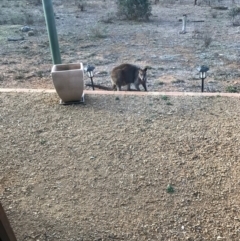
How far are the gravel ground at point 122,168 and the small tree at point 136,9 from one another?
284 inches

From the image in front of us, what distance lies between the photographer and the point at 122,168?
119 inches

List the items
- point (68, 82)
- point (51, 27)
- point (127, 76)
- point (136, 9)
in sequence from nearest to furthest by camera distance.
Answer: point (68, 82) < point (51, 27) < point (127, 76) < point (136, 9)

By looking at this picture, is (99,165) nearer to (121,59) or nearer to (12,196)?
(12,196)

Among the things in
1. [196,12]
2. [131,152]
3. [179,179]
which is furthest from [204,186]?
[196,12]

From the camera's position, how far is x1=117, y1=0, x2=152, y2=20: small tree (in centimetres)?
1084

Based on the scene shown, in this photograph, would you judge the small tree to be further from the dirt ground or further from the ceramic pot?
the ceramic pot

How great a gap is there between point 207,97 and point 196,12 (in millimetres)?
8325

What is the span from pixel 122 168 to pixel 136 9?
349 inches

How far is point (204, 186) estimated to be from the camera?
276 centimetres

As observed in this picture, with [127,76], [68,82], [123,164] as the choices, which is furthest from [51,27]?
[123,164]

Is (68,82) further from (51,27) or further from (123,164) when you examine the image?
(123,164)

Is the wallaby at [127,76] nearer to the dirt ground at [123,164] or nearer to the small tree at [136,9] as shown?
the dirt ground at [123,164]

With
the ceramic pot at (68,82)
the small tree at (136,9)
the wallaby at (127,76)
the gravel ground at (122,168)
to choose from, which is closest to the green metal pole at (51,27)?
the ceramic pot at (68,82)

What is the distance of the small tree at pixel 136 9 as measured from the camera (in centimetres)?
1084
